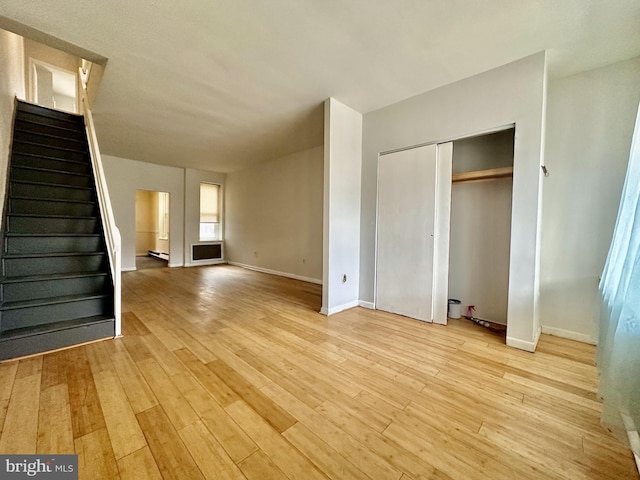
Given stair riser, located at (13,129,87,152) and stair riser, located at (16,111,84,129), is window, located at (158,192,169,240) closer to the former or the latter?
stair riser, located at (16,111,84,129)

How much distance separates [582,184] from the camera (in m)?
2.45

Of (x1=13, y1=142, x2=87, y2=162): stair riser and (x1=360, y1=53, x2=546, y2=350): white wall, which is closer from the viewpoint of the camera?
(x1=360, y1=53, x2=546, y2=350): white wall

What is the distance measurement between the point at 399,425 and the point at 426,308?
1.81 meters

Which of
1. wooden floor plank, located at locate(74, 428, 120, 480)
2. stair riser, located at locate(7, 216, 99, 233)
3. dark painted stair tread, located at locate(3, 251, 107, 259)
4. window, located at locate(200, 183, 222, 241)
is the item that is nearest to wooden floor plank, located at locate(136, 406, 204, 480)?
wooden floor plank, located at locate(74, 428, 120, 480)

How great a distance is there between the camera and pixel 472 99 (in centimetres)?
259

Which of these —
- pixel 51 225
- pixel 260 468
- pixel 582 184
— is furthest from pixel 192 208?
pixel 582 184

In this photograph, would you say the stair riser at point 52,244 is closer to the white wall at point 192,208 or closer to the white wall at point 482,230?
the white wall at point 192,208

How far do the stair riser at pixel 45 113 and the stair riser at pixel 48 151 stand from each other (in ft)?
2.36

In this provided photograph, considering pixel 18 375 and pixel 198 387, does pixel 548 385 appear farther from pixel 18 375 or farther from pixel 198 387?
pixel 18 375

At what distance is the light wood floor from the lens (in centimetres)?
114

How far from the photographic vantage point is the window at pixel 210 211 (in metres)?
7.49

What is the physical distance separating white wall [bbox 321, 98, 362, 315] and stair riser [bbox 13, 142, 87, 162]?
3.61m

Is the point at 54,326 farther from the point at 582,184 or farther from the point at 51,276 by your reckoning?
the point at 582,184

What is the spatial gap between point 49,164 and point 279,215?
3735 millimetres
